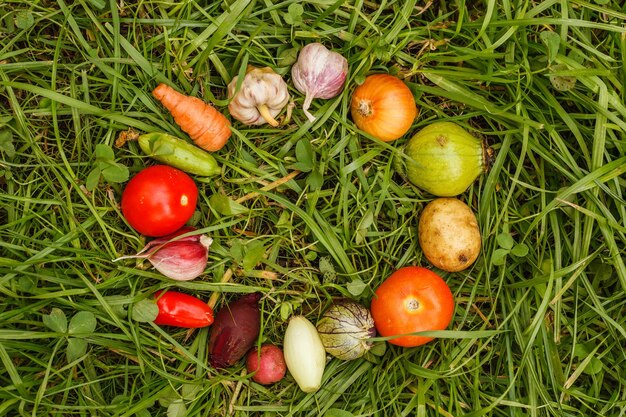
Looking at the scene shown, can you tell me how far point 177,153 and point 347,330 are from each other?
145 centimetres

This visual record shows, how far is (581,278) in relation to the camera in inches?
142

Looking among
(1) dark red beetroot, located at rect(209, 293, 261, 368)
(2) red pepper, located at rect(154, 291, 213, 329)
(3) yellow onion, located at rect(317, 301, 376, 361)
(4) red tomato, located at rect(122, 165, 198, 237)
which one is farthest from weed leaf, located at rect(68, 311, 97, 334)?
(3) yellow onion, located at rect(317, 301, 376, 361)

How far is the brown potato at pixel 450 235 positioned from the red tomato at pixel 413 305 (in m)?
0.13

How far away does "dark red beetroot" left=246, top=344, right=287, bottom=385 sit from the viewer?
11.3ft

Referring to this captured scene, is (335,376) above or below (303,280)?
below

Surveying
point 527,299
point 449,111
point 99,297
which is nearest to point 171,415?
point 99,297

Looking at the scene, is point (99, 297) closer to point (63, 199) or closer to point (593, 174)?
point (63, 199)

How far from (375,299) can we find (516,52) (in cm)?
179

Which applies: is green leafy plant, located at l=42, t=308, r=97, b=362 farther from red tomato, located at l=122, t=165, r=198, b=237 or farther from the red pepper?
red tomato, located at l=122, t=165, r=198, b=237

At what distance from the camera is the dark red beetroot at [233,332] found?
3418 millimetres

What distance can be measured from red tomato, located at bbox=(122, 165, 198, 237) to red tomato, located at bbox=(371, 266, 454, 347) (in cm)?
129

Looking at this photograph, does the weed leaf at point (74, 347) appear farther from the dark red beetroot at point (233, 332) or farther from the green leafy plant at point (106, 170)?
the green leafy plant at point (106, 170)

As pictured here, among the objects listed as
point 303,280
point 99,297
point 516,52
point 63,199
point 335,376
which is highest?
point 516,52

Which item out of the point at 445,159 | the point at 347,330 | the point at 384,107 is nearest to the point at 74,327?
the point at 347,330
